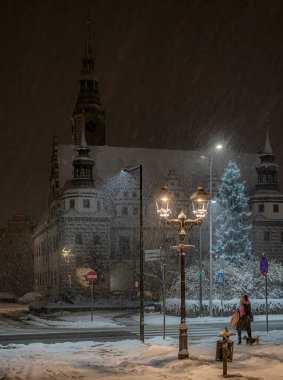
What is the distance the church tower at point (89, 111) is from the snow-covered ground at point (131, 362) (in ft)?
218

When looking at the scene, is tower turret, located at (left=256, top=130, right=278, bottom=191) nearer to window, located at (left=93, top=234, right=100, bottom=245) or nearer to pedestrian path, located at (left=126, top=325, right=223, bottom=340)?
window, located at (left=93, top=234, right=100, bottom=245)

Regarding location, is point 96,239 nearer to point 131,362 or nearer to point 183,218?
point 183,218

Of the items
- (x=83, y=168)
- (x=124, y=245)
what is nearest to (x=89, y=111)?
(x=83, y=168)

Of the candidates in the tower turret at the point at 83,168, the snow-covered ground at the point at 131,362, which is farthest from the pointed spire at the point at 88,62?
the snow-covered ground at the point at 131,362

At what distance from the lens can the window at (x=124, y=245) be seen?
246 feet

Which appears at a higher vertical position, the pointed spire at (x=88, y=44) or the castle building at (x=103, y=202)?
the pointed spire at (x=88, y=44)

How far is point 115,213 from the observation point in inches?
3017

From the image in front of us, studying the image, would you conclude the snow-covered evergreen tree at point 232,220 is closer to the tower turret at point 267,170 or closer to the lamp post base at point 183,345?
the tower turret at point 267,170

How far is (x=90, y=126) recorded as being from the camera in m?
87.9

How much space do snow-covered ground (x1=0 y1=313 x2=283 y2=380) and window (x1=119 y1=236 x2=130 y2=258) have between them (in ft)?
170

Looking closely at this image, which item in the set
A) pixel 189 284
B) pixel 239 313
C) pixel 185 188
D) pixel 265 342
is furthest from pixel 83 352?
pixel 185 188

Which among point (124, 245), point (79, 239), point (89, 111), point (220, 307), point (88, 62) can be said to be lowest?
point (220, 307)

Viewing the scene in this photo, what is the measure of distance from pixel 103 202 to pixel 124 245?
18.0 feet

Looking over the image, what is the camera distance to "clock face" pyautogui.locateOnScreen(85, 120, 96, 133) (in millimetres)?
87750
